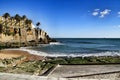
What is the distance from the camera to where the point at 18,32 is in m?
93.8

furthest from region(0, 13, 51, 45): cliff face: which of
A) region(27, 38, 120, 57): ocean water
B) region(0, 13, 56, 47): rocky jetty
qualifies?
region(27, 38, 120, 57): ocean water

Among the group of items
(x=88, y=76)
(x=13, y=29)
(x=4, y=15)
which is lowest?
(x=88, y=76)

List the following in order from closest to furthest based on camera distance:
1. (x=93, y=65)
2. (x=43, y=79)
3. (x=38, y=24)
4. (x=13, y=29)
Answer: (x=43, y=79)
(x=93, y=65)
(x=13, y=29)
(x=38, y=24)

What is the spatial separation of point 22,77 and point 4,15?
10240 centimetres

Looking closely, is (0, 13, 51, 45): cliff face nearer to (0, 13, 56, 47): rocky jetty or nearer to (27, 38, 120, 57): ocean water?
(0, 13, 56, 47): rocky jetty

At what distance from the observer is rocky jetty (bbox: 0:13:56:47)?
8619 centimetres

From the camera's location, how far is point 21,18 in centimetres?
11244

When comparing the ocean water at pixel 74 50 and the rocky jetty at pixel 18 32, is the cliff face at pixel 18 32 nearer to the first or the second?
the rocky jetty at pixel 18 32

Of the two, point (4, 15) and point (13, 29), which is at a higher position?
point (4, 15)

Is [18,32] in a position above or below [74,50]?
above

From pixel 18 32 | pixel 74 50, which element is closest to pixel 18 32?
pixel 18 32

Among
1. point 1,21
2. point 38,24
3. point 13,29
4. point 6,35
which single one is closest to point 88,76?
point 6,35

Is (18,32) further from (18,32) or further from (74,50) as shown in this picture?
(74,50)

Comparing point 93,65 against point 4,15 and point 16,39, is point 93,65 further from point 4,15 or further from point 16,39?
point 4,15
